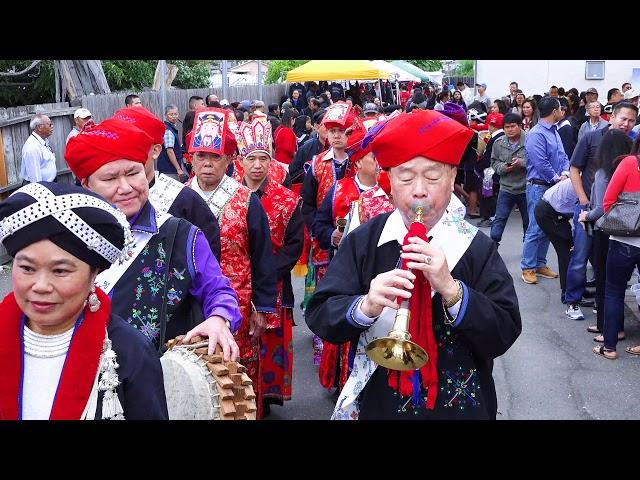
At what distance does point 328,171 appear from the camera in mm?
6824

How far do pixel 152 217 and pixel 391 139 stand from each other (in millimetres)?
1133

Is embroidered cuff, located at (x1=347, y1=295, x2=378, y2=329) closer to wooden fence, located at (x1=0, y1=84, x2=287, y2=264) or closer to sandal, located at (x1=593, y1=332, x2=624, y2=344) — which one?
sandal, located at (x1=593, y1=332, x2=624, y2=344)

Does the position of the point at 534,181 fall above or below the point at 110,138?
below

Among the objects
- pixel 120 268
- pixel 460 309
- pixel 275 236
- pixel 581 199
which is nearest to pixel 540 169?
pixel 581 199

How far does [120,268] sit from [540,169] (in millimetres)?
7337

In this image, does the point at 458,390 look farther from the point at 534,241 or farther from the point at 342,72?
the point at 342,72

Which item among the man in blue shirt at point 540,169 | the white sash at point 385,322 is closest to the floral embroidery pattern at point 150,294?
the white sash at point 385,322

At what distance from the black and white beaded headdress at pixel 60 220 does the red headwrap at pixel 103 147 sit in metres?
1.13

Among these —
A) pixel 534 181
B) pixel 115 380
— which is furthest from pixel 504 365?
pixel 115 380

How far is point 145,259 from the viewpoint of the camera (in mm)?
3279

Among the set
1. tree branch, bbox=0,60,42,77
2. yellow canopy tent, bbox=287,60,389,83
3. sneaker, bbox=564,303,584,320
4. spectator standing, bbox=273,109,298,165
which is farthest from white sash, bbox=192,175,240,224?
yellow canopy tent, bbox=287,60,389,83

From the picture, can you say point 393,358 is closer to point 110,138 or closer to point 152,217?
point 152,217

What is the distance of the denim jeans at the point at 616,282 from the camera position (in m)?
6.72

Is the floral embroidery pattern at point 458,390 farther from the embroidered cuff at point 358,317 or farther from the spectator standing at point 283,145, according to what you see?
the spectator standing at point 283,145
